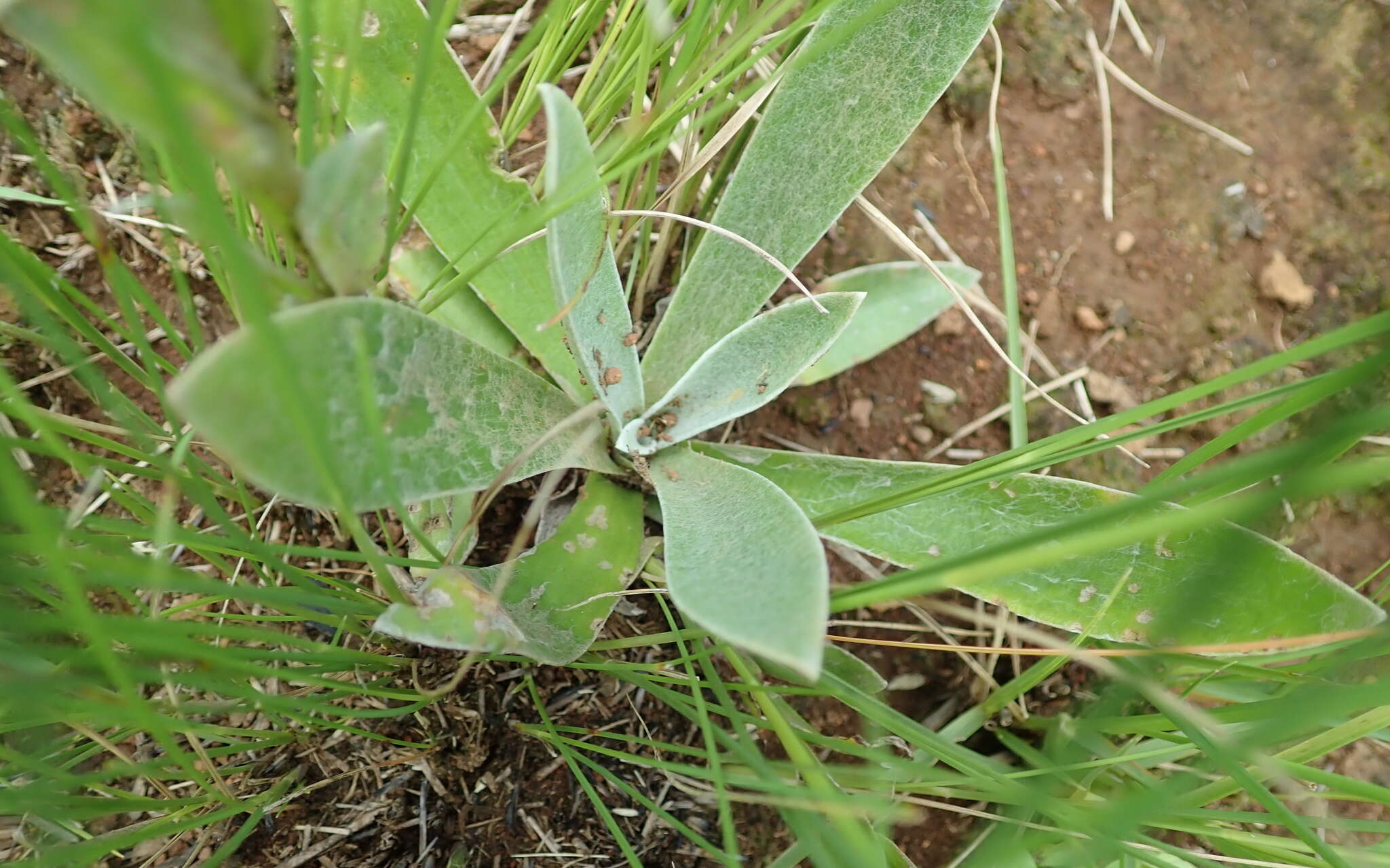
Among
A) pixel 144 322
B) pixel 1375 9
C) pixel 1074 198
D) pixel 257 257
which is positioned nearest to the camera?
pixel 257 257

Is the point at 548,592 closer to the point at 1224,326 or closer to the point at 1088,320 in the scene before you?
the point at 1088,320

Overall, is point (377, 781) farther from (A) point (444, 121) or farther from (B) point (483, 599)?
(A) point (444, 121)

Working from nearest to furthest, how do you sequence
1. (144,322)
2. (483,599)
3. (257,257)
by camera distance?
(257,257) → (483,599) → (144,322)

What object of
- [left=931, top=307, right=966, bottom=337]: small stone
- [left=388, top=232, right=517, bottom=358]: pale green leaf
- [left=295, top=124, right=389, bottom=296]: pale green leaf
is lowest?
[left=931, top=307, right=966, bottom=337]: small stone

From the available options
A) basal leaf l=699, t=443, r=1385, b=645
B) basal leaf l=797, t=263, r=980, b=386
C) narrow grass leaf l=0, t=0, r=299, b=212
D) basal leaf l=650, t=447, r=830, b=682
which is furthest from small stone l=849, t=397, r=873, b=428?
narrow grass leaf l=0, t=0, r=299, b=212

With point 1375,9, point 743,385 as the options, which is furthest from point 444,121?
point 1375,9

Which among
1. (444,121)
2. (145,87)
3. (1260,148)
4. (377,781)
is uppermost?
(145,87)

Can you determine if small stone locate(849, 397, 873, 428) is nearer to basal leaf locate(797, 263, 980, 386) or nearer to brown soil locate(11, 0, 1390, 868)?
brown soil locate(11, 0, 1390, 868)
